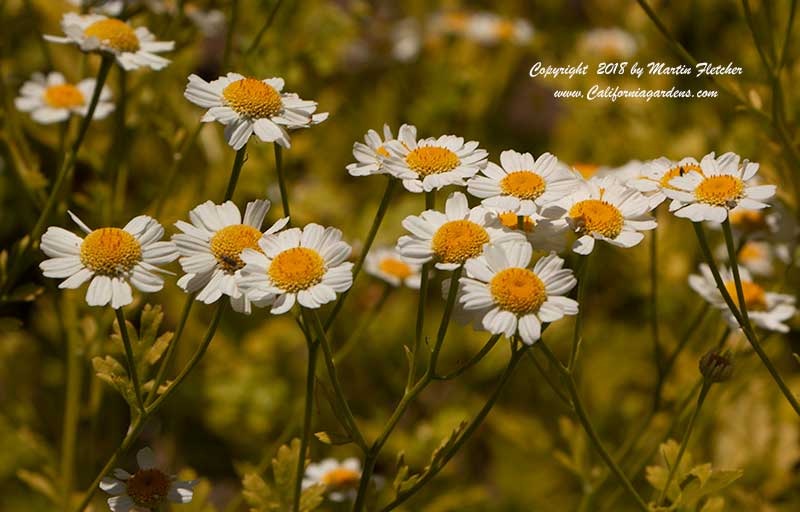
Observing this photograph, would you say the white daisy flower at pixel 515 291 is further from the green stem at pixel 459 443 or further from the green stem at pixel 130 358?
the green stem at pixel 130 358

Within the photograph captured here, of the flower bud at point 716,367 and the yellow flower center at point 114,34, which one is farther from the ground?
the yellow flower center at point 114,34

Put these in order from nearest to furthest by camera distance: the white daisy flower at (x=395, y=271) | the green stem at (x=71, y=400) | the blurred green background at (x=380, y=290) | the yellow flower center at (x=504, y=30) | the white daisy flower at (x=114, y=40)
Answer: the white daisy flower at (x=114, y=40)
the green stem at (x=71, y=400)
the white daisy flower at (x=395, y=271)
the blurred green background at (x=380, y=290)
the yellow flower center at (x=504, y=30)

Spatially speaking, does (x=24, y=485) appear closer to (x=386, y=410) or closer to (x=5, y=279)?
(x=386, y=410)

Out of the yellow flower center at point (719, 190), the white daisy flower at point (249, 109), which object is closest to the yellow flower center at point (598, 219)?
the yellow flower center at point (719, 190)

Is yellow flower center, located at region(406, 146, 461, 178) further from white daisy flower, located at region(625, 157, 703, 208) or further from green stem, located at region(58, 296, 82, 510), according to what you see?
green stem, located at region(58, 296, 82, 510)

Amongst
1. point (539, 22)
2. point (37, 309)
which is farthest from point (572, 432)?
point (539, 22)

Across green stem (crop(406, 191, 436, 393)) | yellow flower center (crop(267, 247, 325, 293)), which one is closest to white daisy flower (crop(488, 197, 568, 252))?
green stem (crop(406, 191, 436, 393))
